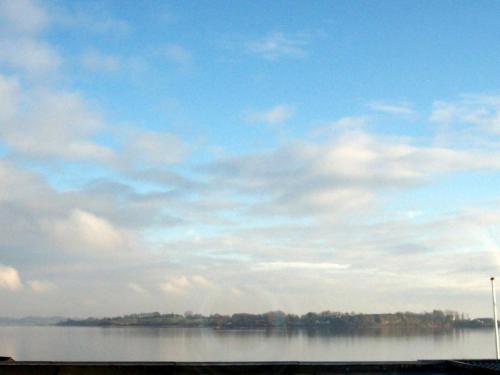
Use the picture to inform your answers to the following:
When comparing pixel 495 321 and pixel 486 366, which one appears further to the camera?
pixel 495 321

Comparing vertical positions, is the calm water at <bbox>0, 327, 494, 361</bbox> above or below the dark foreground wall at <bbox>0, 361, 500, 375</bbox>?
below

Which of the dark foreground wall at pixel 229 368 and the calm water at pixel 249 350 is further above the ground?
→ the dark foreground wall at pixel 229 368

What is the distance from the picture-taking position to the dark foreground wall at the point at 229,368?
13.9m

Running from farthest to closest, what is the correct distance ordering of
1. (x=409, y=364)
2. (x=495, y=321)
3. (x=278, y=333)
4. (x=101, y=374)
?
(x=278, y=333) < (x=495, y=321) < (x=409, y=364) < (x=101, y=374)

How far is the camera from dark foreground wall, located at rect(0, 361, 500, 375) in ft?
45.6

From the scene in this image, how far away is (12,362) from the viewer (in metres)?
14.7

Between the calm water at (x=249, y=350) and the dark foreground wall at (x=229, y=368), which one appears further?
the calm water at (x=249, y=350)

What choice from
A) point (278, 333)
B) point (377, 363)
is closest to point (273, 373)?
point (377, 363)

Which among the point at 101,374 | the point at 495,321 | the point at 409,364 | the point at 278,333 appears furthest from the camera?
the point at 278,333

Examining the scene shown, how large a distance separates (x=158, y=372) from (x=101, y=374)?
1.28m

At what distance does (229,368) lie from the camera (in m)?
14.2

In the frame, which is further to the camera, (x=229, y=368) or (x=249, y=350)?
(x=249, y=350)

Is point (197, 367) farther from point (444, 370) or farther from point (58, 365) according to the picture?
point (444, 370)

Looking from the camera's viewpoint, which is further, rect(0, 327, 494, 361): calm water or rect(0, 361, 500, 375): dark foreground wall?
rect(0, 327, 494, 361): calm water
